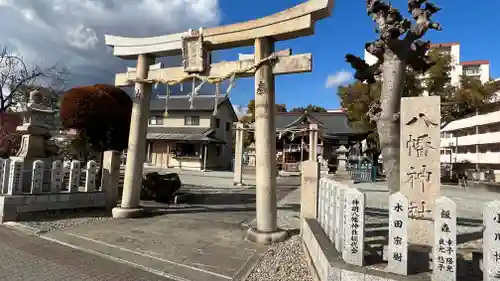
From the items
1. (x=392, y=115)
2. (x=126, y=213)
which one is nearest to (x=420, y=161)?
(x=392, y=115)

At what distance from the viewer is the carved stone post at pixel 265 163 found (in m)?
6.18

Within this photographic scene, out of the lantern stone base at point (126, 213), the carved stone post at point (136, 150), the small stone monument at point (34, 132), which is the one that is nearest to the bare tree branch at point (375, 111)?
the carved stone post at point (136, 150)

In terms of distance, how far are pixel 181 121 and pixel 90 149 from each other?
20.3 metres

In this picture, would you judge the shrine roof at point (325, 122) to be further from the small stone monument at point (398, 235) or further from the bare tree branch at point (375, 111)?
the small stone monument at point (398, 235)

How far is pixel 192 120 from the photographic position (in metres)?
33.1

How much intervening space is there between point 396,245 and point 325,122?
3147 centimetres

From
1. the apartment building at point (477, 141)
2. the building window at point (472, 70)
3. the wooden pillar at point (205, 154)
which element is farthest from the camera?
the building window at point (472, 70)

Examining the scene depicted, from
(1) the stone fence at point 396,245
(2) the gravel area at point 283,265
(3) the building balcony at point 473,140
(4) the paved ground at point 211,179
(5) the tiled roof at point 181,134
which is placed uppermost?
(3) the building balcony at point 473,140

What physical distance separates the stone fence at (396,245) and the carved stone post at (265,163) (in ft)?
7.14

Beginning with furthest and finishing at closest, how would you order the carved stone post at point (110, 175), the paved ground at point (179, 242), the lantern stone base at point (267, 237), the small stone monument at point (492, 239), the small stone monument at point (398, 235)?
the carved stone post at point (110, 175)
the lantern stone base at point (267, 237)
the paved ground at point (179, 242)
the small stone monument at point (398, 235)
the small stone monument at point (492, 239)

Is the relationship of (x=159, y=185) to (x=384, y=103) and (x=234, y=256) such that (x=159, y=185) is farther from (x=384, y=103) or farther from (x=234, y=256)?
(x=384, y=103)

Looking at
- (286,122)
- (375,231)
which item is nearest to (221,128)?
(286,122)

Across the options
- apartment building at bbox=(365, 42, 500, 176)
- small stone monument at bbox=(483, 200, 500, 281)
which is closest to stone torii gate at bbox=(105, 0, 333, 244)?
small stone monument at bbox=(483, 200, 500, 281)

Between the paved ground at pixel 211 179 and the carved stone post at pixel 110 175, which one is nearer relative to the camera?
the carved stone post at pixel 110 175
